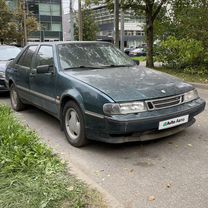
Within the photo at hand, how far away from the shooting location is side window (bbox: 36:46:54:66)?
546cm

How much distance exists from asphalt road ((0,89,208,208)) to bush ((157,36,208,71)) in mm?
6876

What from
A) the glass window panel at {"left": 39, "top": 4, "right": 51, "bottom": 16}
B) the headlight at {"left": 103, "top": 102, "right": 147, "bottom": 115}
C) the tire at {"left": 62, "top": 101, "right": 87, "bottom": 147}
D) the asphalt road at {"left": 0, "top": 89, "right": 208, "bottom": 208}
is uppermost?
the glass window panel at {"left": 39, "top": 4, "right": 51, "bottom": 16}

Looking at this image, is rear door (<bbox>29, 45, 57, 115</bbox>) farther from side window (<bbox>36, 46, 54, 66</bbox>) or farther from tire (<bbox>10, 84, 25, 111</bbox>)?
tire (<bbox>10, 84, 25, 111</bbox>)

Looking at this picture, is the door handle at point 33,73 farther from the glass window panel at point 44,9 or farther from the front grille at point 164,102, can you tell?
the glass window panel at point 44,9

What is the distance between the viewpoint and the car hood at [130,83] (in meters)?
4.20

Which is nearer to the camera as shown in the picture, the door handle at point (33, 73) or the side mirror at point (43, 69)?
the side mirror at point (43, 69)

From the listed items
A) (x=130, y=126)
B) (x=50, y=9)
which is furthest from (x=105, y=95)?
(x=50, y=9)

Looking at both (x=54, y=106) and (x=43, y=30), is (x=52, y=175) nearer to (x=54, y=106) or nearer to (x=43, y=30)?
(x=54, y=106)

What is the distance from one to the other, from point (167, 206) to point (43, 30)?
52060 mm

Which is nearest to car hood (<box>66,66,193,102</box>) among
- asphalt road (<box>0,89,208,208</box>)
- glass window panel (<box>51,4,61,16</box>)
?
asphalt road (<box>0,89,208,208</box>)

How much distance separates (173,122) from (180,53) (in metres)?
9.00

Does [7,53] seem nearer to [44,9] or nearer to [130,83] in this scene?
[130,83]

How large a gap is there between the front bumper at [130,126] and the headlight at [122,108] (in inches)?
2.1

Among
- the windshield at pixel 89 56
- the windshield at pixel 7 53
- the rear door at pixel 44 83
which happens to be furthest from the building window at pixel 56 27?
the windshield at pixel 89 56
